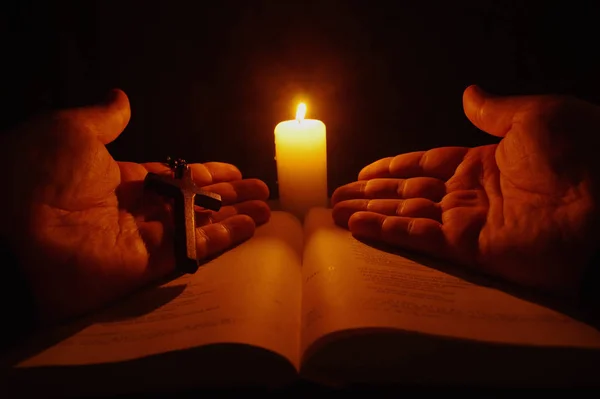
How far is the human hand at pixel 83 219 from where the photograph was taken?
0.67 meters

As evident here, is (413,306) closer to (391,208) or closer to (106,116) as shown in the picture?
(391,208)

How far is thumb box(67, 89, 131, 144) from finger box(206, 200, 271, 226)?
0.24m

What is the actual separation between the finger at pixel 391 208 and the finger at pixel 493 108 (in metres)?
0.16

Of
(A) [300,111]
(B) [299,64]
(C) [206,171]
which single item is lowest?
(C) [206,171]

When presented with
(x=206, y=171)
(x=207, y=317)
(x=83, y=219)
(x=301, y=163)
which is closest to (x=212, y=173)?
(x=206, y=171)

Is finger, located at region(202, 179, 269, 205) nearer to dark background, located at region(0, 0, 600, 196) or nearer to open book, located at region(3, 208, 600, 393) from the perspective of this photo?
dark background, located at region(0, 0, 600, 196)

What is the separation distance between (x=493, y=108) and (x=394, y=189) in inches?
9.5

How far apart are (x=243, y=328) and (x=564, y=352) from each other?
34 centimetres

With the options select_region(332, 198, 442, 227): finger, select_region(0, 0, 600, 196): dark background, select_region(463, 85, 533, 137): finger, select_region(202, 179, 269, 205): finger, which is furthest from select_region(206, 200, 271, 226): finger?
select_region(463, 85, 533, 137): finger

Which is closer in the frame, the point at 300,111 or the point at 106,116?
the point at 106,116

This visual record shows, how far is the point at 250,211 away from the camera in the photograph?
3.33 ft

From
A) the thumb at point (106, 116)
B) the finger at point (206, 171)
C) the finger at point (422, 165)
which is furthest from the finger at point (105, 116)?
the finger at point (422, 165)

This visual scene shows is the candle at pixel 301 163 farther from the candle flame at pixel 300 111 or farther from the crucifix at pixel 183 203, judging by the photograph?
the crucifix at pixel 183 203

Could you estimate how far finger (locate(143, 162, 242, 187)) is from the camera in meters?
0.98
